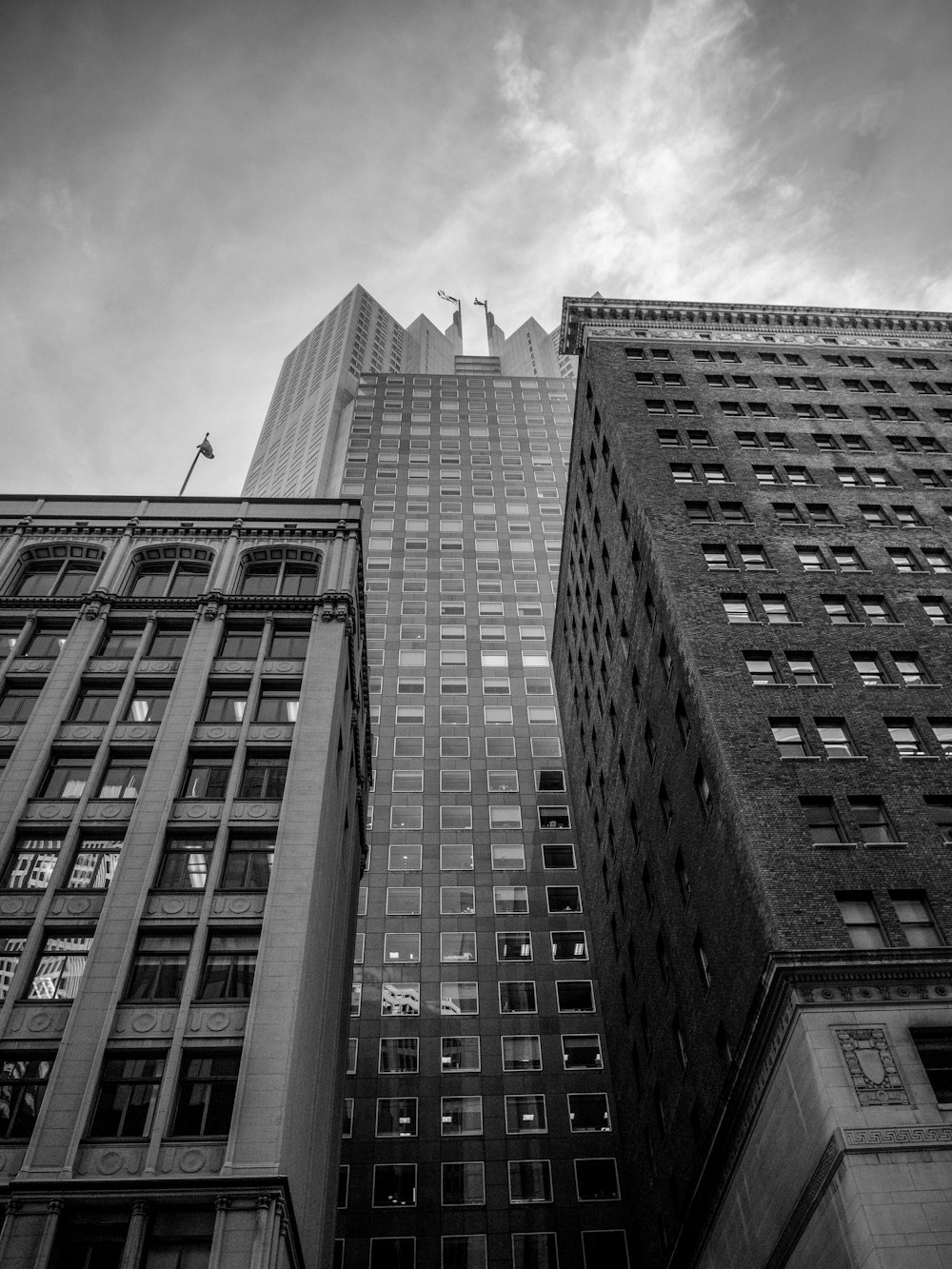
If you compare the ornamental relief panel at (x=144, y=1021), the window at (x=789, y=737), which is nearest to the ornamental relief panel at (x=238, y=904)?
the ornamental relief panel at (x=144, y=1021)

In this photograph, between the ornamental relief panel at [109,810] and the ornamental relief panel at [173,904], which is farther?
the ornamental relief panel at [109,810]

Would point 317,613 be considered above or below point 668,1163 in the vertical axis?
above

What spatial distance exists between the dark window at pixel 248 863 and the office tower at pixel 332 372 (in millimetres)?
85249

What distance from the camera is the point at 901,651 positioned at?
129ft

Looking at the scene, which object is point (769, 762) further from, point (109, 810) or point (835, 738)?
point (109, 810)

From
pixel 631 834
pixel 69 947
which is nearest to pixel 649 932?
pixel 631 834

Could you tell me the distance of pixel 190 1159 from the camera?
25453 millimetres

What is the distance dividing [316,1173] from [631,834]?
20.2 m

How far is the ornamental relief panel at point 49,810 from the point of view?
33.7 m

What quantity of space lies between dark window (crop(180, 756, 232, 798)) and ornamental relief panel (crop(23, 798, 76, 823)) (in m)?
3.70

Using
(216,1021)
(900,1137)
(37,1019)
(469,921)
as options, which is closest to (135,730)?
(37,1019)

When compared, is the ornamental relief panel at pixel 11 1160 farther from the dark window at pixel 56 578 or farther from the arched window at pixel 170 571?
the dark window at pixel 56 578

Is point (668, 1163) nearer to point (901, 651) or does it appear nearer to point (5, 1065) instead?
point (901, 651)

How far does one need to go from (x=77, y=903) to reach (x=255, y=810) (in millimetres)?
6290
